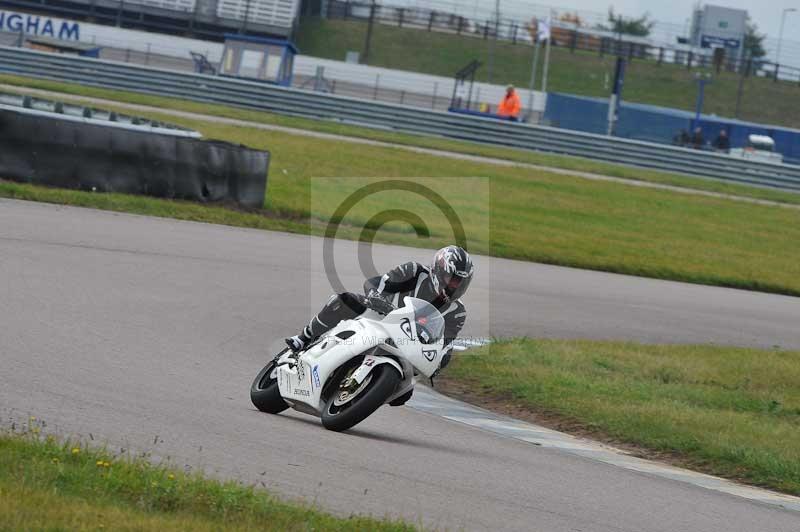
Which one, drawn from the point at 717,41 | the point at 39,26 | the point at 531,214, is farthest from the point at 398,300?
the point at 717,41

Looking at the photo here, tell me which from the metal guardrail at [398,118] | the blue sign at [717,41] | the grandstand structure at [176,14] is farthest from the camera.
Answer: the blue sign at [717,41]

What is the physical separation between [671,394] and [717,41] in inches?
2892

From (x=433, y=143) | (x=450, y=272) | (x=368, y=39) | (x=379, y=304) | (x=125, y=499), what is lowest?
(x=125, y=499)

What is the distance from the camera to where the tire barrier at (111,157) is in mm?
17078

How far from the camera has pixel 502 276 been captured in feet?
59.0

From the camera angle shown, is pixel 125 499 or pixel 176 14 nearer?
pixel 125 499

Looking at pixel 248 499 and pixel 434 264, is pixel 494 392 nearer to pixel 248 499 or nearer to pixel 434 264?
pixel 434 264

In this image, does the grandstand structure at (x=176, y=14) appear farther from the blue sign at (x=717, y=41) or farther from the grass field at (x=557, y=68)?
the blue sign at (x=717, y=41)

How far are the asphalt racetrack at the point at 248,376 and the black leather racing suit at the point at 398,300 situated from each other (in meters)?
0.67

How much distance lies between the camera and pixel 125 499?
5195 millimetres

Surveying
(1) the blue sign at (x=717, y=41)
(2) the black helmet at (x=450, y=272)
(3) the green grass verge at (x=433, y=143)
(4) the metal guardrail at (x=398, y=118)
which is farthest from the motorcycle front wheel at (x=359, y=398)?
(1) the blue sign at (x=717, y=41)

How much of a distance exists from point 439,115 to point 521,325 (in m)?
26.1

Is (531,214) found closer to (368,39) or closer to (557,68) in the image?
(368,39)

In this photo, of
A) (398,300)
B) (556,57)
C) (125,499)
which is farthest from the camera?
(556,57)
